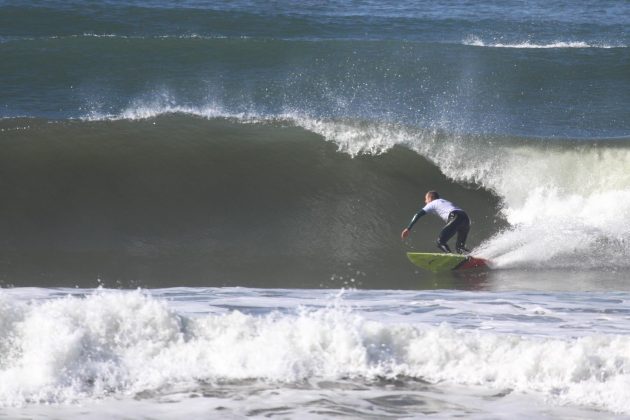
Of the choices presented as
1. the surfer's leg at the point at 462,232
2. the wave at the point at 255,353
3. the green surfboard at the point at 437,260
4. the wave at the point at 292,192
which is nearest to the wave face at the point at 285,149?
the wave at the point at 292,192

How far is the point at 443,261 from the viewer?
508 inches

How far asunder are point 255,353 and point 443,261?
5.25m

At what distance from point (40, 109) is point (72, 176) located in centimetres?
364

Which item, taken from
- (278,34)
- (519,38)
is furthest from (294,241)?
(519,38)

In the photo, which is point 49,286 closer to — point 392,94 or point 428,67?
point 392,94

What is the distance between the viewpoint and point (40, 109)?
18266mm

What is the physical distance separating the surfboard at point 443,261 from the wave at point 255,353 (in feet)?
13.9

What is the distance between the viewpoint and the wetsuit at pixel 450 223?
13312 mm

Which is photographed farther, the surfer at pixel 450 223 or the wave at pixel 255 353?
the surfer at pixel 450 223

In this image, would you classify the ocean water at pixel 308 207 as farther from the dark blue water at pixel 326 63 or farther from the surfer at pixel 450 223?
the surfer at pixel 450 223

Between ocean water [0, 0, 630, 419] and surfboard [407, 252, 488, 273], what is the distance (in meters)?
0.26

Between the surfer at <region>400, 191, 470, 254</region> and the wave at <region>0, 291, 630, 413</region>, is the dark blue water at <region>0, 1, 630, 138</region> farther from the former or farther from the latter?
the wave at <region>0, 291, 630, 413</region>

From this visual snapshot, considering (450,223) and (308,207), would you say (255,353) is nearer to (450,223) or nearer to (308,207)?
(450,223)

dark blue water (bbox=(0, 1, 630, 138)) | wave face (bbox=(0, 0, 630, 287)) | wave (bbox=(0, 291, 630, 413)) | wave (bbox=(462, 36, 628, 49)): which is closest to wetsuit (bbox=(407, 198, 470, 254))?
wave face (bbox=(0, 0, 630, 287))
